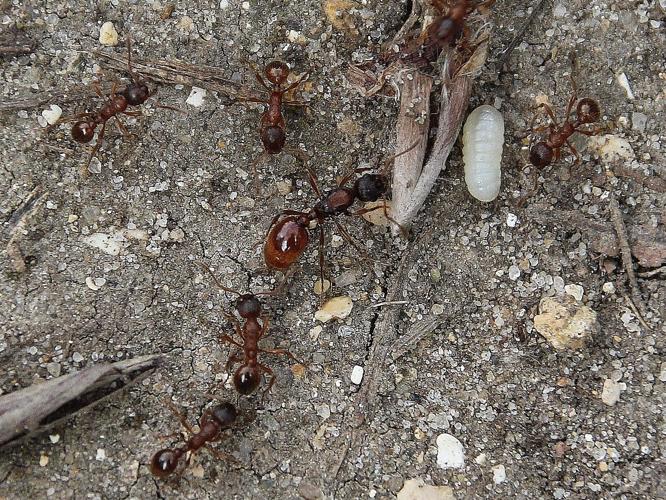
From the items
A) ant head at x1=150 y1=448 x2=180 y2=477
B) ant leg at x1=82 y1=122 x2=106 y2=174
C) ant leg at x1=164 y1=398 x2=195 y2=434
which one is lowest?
ant head at x1=150 y1=448 x2=180 y2=477

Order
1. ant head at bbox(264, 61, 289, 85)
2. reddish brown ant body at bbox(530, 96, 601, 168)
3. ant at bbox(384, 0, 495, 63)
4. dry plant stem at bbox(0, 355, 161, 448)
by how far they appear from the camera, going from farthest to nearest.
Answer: ant head at bbox(264, 61, 289, 85) < reddish brown ant body at bbox(530, 96, 601, 168) < ant at bbox(384, 0, 495, 63) < dry plant stem at bbox(0, 355, 161, 448)

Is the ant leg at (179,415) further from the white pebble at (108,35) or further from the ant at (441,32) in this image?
the ant at (441,32)

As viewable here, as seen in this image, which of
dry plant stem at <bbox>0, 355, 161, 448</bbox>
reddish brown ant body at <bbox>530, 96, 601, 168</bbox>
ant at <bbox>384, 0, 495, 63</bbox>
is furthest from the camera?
reddish brown ant body at <bbox>530, 96, 601, 168</bbox>

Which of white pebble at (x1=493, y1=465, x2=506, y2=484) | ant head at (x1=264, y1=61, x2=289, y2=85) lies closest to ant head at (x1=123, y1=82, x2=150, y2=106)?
ant head at (x1=264, y1=61, x2=289, y2=85)

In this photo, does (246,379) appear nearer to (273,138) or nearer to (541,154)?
(273,138)

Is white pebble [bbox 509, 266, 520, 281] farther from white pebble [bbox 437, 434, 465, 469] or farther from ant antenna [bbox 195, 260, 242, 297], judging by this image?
ant antenna [bbox 195, 260, 242, 297]

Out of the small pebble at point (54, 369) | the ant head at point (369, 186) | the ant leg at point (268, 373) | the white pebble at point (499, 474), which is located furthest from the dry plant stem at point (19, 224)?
the white pebble at point (499, 474)

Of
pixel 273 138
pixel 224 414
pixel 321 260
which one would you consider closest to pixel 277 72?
pixel 273 138
